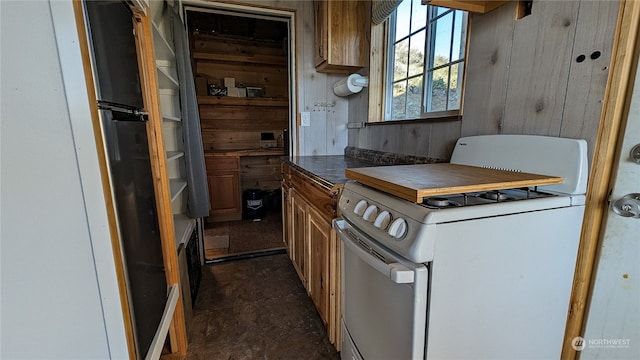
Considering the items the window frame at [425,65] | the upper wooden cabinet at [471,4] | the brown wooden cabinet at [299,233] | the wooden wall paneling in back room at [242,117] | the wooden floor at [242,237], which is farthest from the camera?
the wooden wall paneling in back room at [242,117]

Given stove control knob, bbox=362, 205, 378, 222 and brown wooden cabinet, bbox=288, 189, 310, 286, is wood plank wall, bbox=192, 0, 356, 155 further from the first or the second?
stove control knob, bbox=362, 205, 378, 222

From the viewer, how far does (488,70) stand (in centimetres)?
116

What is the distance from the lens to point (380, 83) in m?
2.09

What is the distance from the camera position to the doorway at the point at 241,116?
332cm

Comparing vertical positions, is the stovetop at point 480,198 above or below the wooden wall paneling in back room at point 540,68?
below

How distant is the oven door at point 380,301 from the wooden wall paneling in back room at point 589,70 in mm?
709

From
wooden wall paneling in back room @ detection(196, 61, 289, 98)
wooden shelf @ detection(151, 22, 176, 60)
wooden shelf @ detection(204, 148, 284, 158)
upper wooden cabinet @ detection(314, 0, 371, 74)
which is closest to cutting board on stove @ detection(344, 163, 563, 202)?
upper wooden cabinet @ detection(314, 0, 371, 74)

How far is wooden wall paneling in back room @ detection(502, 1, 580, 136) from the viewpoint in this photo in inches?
35.4

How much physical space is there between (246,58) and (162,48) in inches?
74.9

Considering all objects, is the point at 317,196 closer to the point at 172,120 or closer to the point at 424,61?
the point at 424,61

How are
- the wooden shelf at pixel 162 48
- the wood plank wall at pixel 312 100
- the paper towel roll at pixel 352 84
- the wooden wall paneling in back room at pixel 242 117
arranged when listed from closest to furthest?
1. the wooden shelf at pixel 162 48
2. the paper towel roll at pixel 352 84
3. the wood plank wall at pixel 312 100
4. the wooden wall paneling in back room at pixel 242 117

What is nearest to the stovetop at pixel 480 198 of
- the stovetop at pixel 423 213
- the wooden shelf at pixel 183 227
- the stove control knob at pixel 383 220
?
the stovetop at pixel 423 213

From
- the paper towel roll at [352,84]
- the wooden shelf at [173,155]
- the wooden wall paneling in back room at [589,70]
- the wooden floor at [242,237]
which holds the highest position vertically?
the paper towel roll at [352,84]

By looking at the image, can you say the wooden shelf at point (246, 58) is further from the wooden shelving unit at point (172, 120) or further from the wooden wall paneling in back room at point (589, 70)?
the wooden wall paneling in back room at point (589, 70)
